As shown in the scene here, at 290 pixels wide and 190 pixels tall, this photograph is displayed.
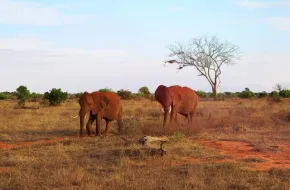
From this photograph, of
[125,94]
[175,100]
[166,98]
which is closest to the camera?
[166,98]

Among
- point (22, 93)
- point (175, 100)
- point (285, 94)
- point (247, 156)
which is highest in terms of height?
point (285, 94)

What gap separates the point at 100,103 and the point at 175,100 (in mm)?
3406

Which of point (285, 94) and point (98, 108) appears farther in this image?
point (285, 94)

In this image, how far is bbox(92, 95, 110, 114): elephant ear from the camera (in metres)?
16.4

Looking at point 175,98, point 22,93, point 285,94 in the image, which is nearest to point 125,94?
point 22,93

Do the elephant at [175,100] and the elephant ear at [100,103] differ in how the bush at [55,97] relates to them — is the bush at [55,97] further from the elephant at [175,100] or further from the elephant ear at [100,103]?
the elephant ear at [100,103]

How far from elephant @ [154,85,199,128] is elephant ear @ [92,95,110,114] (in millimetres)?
2291

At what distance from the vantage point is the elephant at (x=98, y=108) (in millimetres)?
15949

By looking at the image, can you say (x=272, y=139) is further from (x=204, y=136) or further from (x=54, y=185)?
(x=54, y=185)

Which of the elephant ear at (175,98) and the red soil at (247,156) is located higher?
the elephant ear at (175,98)

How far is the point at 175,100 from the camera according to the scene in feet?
60.2

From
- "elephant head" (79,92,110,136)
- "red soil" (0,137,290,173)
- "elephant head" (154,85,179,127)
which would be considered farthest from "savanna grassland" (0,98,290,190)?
"elephant head" (154,85,179,127)

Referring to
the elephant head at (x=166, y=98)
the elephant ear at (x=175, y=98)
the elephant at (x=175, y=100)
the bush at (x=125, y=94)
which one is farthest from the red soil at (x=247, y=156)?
the bush at (x=125, y=94)

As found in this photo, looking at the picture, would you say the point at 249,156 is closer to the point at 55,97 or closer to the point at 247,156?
the point at 247,156
